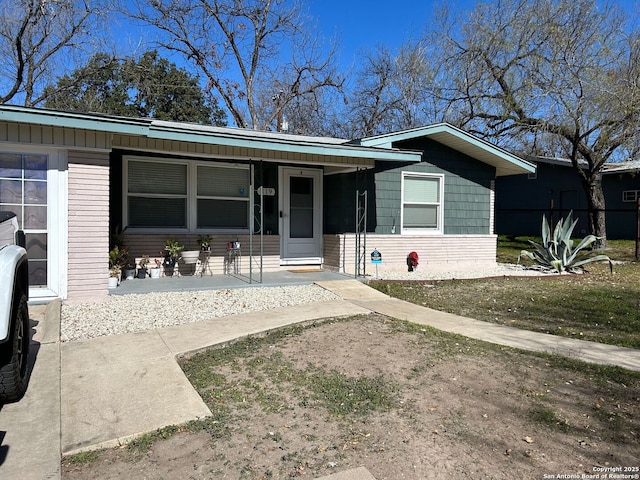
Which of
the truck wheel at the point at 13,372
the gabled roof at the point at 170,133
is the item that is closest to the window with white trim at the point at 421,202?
the gabled roof at the point at 170,133

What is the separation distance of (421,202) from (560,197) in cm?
1300

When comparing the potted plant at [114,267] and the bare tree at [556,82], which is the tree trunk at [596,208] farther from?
the potted plant at [114,267]

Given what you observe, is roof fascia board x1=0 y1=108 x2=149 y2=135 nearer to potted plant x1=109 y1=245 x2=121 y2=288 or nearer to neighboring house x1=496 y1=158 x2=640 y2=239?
potted plant x1=109 y1=245 x2=121 y2=288

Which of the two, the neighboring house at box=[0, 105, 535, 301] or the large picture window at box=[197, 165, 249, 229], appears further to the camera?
the large picture window at box=[197, 165, 249, 229]

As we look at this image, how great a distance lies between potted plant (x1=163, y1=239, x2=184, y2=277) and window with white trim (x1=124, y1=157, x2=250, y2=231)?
0.51 meters

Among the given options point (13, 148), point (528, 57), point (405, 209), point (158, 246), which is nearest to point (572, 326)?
point (405, 209)

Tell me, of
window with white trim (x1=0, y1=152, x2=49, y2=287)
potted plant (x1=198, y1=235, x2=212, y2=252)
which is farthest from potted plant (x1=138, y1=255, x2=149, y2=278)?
window with white trim (x1=0, y1=152, x2=49, y2=287)

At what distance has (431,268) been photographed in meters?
11.4

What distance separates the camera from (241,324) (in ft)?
19.0

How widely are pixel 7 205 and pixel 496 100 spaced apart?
1666cm

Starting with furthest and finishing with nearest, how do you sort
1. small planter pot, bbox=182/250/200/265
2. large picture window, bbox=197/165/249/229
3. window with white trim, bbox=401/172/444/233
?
window with white trim, bbox=401/172/444/233
large picture window, bbox=197/165/249/229
small planter pot, bbox=182/250/200/265

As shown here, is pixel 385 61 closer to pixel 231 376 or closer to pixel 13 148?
pixel 13 148

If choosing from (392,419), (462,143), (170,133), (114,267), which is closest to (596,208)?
(462,143)

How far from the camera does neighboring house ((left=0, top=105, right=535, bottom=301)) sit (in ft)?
20.9
